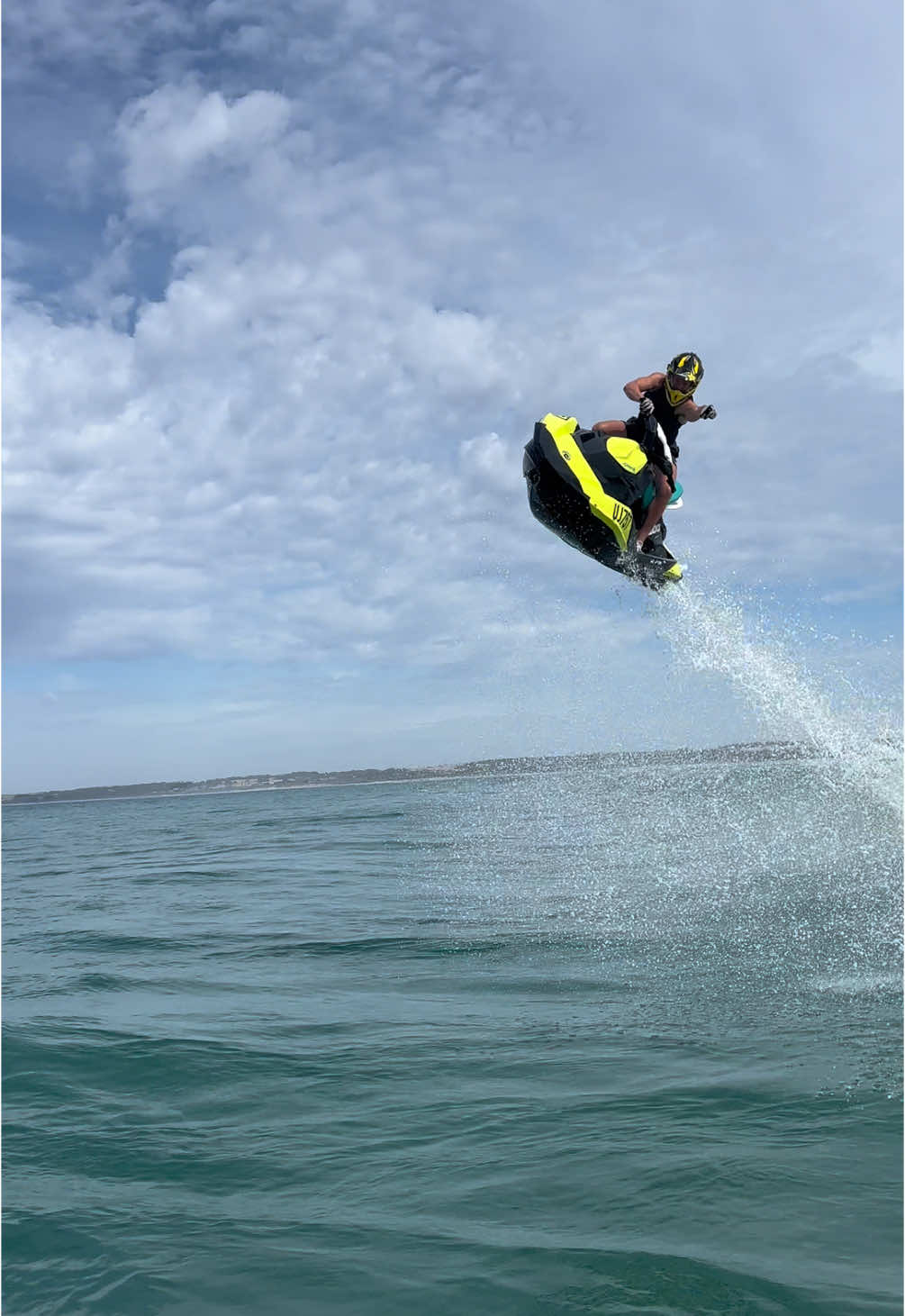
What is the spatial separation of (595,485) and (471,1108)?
215 inches

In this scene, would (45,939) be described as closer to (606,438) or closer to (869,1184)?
(606,438)

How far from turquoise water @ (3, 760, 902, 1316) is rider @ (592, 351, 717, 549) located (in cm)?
440

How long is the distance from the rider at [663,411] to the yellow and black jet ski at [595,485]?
0.09m

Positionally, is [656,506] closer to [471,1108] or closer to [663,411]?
[663,411]

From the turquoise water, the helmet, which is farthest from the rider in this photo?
the turquoise water

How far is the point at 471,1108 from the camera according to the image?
21.2ft

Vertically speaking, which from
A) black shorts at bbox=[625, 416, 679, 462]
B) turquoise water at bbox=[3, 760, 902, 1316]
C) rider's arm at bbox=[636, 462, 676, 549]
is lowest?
turquoise water at bbox=[3, 760, 902, 1316]

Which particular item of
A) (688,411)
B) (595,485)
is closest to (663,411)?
(688,411)

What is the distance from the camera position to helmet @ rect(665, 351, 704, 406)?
9031 millimetres

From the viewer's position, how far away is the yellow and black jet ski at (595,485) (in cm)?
938

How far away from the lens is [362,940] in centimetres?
1224

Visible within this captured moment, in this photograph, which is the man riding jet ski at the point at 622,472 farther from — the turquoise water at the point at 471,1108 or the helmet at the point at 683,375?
the turquoise water at the point at 471,1108

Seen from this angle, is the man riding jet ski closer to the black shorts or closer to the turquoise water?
the black shorts

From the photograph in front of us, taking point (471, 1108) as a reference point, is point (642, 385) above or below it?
above
